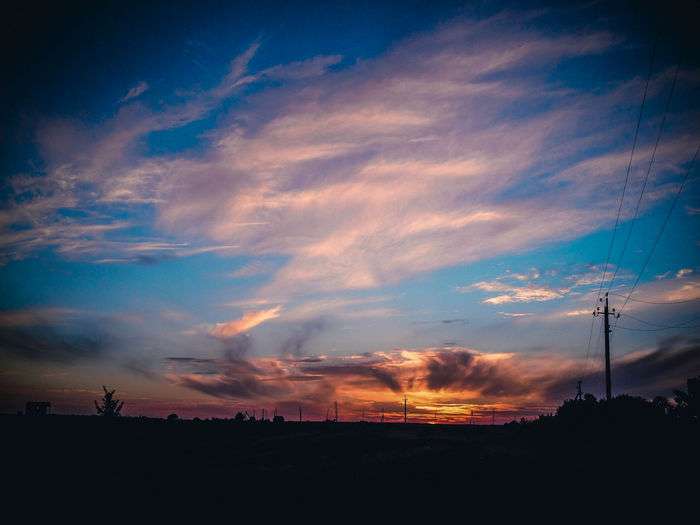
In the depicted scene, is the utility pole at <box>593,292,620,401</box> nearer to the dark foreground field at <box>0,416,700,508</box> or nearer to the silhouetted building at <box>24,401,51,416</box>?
the dark foreground field at <box>0,416,700,508</box>

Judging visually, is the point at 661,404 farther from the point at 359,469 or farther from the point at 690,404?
the point at 359,469

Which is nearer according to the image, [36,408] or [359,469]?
[359,469]

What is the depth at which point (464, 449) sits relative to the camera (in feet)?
116

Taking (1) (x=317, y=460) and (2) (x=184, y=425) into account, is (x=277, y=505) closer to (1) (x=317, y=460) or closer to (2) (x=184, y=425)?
(1) (x=317, y=460)

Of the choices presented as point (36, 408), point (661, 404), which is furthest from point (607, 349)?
point (36, 408)

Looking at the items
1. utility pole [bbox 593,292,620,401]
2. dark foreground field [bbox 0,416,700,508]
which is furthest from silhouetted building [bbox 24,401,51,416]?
utility pole [bbox 593,292,620,401]

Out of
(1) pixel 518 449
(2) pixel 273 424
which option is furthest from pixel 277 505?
(2) pixel 273 424

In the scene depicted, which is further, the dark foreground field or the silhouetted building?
the silhouetted building

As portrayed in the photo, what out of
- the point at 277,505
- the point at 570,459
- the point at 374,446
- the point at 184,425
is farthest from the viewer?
the point at 184,425

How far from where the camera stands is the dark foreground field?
20.4 metres

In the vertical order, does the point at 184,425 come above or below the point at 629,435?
below

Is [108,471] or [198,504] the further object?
[108,471]

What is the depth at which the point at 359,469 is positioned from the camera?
27.2m

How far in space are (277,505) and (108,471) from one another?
710 inches
